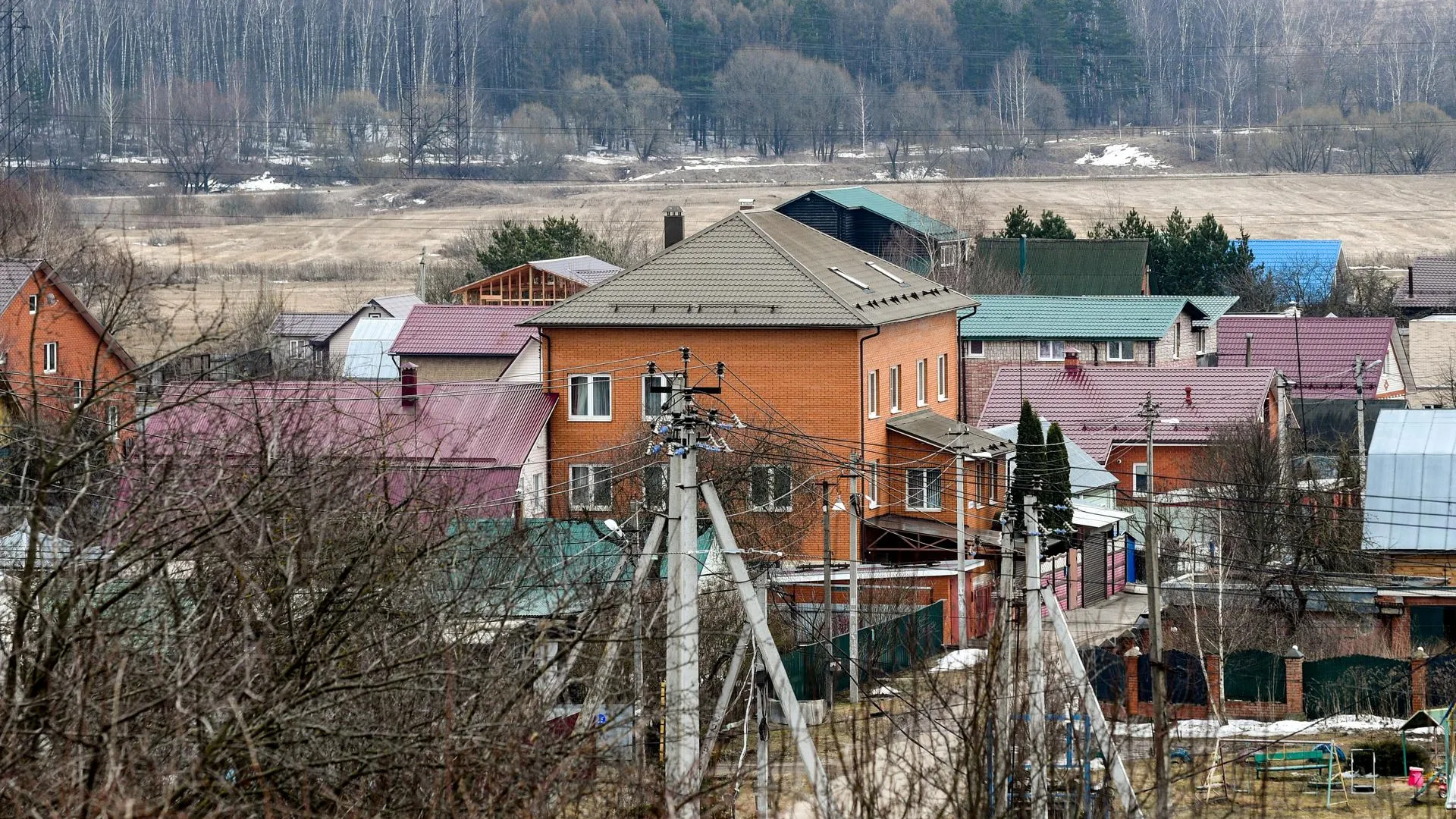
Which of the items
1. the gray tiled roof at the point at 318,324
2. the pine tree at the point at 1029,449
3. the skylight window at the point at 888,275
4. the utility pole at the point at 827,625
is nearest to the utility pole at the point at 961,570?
the pine tree at the point at 1029,449

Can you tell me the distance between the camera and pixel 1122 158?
10888 centimetres

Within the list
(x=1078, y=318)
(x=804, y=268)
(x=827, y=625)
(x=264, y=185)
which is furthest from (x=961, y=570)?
(x=264, y=185)

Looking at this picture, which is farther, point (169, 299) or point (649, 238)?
point (649, 238)

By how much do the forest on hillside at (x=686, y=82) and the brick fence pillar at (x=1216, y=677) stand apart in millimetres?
85463

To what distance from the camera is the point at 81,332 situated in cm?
3725

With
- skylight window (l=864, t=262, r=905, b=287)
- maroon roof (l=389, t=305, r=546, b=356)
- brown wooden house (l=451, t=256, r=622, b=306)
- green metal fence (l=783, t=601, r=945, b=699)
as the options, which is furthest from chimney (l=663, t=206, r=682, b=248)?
green metal fence (l=783, t=601, r=945, b=699)

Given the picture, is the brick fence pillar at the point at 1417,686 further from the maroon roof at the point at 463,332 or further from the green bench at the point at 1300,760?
the maroon roof at the point at 463,332

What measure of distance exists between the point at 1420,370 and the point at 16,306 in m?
33.0

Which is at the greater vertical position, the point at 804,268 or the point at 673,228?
the point at 673,228

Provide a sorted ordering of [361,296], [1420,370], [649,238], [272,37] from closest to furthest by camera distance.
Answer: [1420,370], [361,296], [649,238], [272,37]

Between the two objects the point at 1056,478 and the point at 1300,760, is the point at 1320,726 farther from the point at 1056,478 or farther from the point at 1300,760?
the point at 1056,478

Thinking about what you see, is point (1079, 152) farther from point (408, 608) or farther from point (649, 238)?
point (408, 608)

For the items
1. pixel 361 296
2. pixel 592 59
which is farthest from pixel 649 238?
pixel 592 59

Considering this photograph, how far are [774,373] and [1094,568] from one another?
5.71 meters
